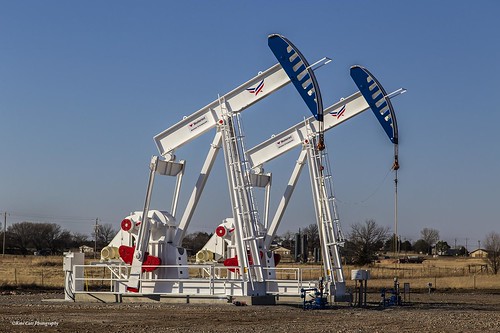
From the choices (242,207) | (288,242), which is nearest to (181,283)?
(242,207)

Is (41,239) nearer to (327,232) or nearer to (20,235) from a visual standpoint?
(20,235)

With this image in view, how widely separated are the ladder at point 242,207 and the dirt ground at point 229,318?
124cm

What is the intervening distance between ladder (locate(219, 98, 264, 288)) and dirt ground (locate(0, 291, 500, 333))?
124cm

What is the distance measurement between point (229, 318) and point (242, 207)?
5330mm

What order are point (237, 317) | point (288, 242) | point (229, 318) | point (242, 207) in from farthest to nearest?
point (288, 242)
point (242, 207)
point (237, 317)
point (229, 318)

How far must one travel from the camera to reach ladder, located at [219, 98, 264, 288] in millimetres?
25031

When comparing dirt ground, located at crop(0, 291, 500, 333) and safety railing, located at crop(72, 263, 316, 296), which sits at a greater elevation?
safety railing, located at crop(72, 263, 316, 296)

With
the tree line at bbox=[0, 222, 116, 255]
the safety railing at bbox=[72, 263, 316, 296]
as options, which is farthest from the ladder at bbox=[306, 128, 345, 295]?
the tree line at bbox=[0, 222, 116, 255]

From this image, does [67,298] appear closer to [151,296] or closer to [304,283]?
[151,296]

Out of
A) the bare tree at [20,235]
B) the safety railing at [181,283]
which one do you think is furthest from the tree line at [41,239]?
the safety railing at [181,283]

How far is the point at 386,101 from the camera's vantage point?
2708 centimetres

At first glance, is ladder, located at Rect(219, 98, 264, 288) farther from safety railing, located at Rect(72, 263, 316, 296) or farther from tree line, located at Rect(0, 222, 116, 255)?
tree line, located at Rect(0, 222, 116, 255)

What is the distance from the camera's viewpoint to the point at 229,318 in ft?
67.2

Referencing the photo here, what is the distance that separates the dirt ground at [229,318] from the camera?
1800 centimetres
